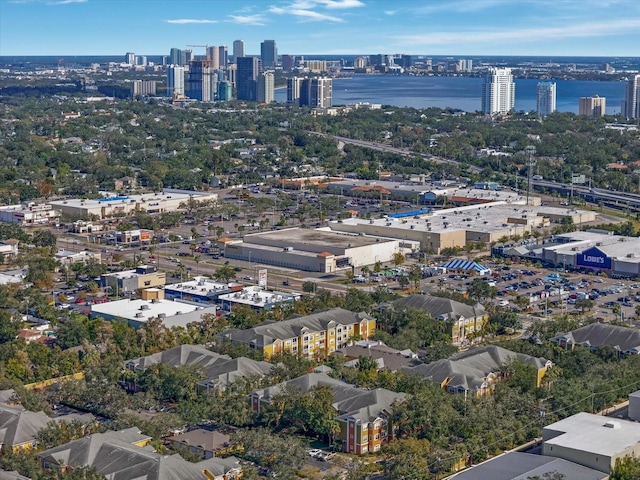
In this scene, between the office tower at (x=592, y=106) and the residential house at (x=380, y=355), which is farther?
the office tower at (x=592, y=106)

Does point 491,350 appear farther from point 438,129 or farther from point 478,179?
point 438,129

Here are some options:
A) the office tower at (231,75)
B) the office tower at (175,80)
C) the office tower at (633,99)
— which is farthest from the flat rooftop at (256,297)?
the office tower at (231,75)

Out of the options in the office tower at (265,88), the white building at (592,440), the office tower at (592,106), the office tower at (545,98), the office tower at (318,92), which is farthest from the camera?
the office tower at (265,88)

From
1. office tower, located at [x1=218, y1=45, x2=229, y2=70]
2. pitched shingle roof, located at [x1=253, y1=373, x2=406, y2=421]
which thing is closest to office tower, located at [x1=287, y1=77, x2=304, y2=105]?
office tower, located at [x1=218, y1=45, x2=229, y2=70]

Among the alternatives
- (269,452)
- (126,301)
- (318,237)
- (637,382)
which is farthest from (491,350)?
(318,237)

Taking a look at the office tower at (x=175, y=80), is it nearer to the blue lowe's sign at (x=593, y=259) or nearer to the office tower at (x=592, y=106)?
the office tower at (x=592, y=106)

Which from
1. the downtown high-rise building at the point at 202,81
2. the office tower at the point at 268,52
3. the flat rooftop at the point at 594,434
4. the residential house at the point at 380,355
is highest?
the office tower at the point at 268,52

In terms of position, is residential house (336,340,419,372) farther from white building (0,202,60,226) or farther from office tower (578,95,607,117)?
office tower (578,95,607,117)

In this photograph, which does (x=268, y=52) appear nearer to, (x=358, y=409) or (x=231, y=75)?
(x=231, y=75)
